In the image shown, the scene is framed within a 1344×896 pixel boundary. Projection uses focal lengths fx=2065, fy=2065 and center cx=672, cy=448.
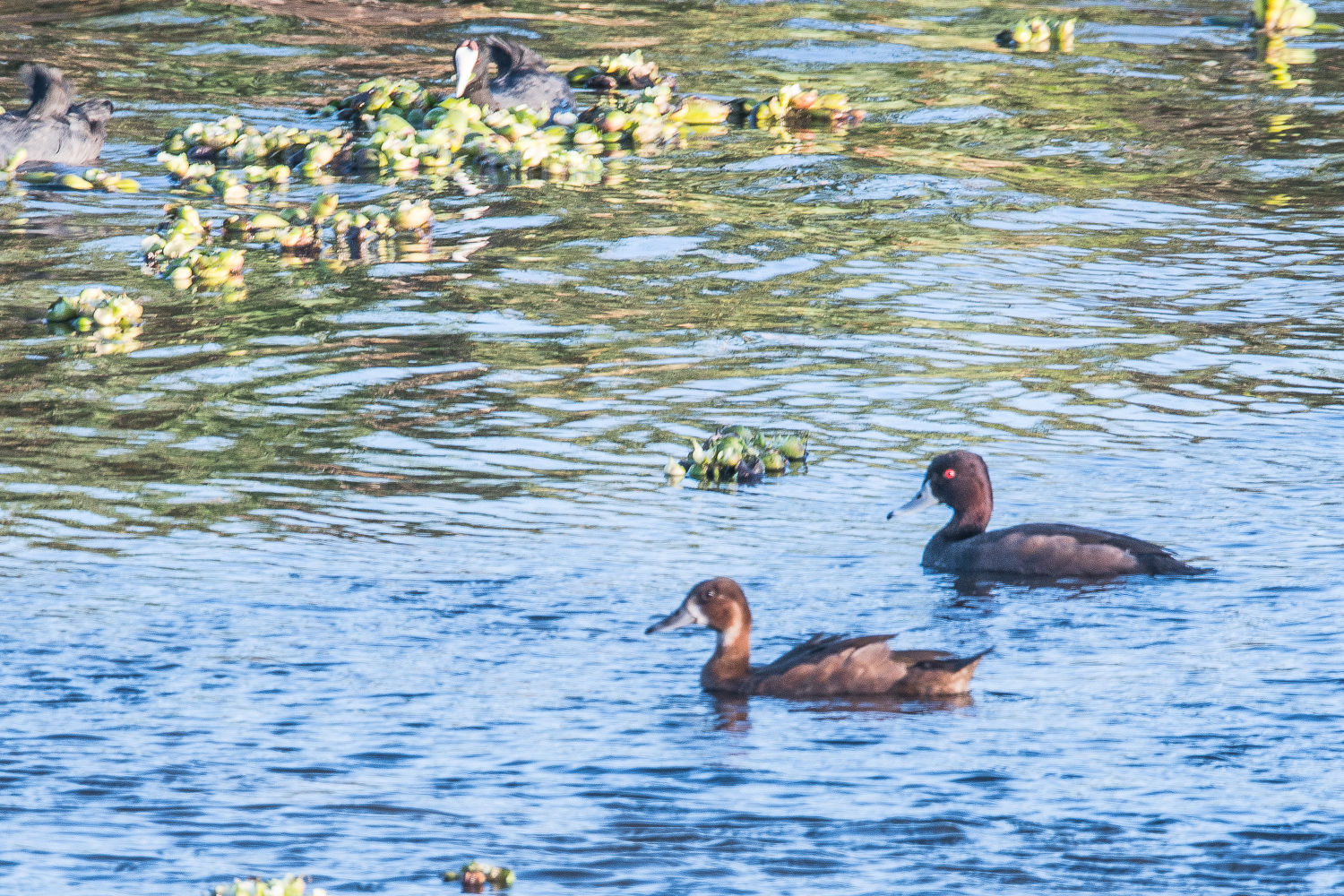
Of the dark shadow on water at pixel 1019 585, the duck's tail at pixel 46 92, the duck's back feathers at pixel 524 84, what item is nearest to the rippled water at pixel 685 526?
the dark shadow on water at pixel 1019 585

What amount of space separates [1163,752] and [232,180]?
1476cm

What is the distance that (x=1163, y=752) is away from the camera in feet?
29.9

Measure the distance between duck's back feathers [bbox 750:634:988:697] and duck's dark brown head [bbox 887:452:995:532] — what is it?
2476 millimetres

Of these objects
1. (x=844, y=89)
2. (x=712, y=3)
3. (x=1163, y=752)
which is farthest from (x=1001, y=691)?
(x=712, y=3)

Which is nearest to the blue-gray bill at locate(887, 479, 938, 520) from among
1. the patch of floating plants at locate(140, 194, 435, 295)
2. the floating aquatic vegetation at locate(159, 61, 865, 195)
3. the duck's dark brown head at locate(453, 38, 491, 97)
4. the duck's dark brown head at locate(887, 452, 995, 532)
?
the duck's dark brown head at locate(887, 452, 995, 532)

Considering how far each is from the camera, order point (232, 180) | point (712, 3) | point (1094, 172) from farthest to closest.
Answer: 1. point (712, 3)
2. point (1094, 172)
3. point (232, 180)

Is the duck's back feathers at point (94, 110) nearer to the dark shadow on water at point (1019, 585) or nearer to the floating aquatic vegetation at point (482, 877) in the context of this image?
the dark shadow on water at point (1019, 585)

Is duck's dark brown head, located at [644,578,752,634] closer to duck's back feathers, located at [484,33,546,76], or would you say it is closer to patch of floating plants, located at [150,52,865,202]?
patch of floating plants, located at [150,52,865,202]

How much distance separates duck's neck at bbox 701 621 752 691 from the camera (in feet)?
33.0

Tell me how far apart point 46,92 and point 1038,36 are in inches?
574

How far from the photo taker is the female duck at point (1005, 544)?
11.4m

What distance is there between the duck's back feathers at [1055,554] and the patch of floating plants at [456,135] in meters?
11.9

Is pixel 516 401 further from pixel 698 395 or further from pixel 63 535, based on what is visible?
pixel 63 535

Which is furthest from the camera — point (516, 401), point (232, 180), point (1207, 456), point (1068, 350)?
point (232, 180)
